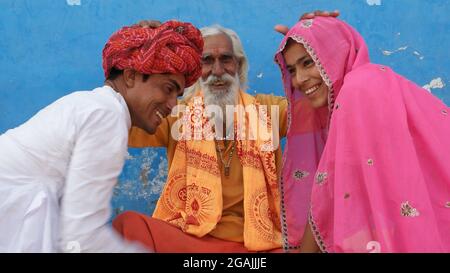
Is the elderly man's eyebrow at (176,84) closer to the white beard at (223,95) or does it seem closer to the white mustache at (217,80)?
the white beard at (223,95)

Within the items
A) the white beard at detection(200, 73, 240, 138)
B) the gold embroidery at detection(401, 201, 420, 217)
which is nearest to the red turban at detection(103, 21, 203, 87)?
the white beard at detection(200, 73, 240, 138)

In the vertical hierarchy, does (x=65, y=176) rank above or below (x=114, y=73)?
below

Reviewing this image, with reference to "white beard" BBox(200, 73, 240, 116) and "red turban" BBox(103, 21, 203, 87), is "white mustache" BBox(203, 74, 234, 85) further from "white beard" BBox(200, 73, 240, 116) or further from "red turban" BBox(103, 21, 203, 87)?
"red turban" BBox(103, 21, 203, 87)

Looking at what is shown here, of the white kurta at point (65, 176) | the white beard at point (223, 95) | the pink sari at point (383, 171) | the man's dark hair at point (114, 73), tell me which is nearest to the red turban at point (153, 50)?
the man's dark hair at point (114, 73)

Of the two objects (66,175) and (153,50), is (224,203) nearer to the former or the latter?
(153,50)

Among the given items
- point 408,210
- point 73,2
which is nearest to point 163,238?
point 408,210

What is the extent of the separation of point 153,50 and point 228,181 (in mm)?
1137

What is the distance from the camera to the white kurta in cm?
225

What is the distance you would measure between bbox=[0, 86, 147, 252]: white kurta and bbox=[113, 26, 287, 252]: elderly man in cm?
73

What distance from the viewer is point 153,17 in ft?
13.2
